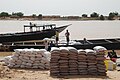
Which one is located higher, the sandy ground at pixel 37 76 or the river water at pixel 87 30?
the sandy ground at pixel 37 76

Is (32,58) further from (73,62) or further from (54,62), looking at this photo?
(73,62)

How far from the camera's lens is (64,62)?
48.8 feet

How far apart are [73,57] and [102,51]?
145 centimetres

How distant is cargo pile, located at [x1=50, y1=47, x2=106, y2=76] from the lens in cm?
1480

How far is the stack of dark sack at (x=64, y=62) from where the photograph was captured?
14802mm

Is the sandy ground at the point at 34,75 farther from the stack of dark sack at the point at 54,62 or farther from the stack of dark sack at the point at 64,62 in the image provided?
the stack of dark sack at the point at 64,62

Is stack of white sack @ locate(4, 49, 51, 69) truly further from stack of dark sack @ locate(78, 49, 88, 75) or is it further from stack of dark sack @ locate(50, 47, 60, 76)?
stack of dark sack @ locate(78, 49, 88, 75)

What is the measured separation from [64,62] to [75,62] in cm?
52

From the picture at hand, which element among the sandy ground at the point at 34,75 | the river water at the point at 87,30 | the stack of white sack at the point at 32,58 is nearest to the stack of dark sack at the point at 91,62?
the sandy ground at the point at 34,75

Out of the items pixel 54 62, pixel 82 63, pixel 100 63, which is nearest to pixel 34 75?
pixel 54 62

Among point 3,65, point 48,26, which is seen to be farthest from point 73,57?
point 48,26

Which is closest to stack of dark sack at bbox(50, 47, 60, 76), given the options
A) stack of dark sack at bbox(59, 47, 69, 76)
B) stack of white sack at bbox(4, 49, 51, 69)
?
stack of dark sack at bbox(59, 47, 69, 76)

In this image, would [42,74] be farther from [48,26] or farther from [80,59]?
[48,26]

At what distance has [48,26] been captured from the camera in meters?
36.9
